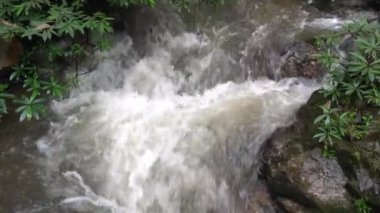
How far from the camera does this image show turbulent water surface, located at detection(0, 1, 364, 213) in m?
4.26

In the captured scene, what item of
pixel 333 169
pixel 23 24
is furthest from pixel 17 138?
pixel 333 169

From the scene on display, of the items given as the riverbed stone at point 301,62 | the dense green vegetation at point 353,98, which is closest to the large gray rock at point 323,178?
the dense green vegetation at point 353,98

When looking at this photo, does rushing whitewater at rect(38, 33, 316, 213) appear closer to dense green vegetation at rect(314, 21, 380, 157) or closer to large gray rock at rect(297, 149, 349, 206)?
large gray rock at rect(297, 149, 349, 206)

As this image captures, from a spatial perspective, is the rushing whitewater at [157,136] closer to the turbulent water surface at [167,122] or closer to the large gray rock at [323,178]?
the turbulent water surface at [167,122]

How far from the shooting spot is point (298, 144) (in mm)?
4066

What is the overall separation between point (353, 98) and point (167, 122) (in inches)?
87.8

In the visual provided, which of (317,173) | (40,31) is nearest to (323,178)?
(317,173)

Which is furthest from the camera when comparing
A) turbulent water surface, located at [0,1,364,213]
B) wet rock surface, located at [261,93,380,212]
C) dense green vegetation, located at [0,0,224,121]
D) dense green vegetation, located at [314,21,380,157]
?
turbulent water surface, located at [0,1,364,213]

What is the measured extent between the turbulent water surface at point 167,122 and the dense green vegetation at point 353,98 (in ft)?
2.71

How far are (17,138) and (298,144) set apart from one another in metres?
3.12

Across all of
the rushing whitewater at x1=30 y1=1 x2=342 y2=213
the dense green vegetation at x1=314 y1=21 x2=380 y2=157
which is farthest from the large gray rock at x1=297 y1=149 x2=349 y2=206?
the rushing whitewater at x1=30 y1=1 x2=342 y2=213

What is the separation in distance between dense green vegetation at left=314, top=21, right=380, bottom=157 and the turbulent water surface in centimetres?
83

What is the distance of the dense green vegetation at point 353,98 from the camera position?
3811 mm

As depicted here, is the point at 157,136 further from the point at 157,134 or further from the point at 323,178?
the point at 323,178
